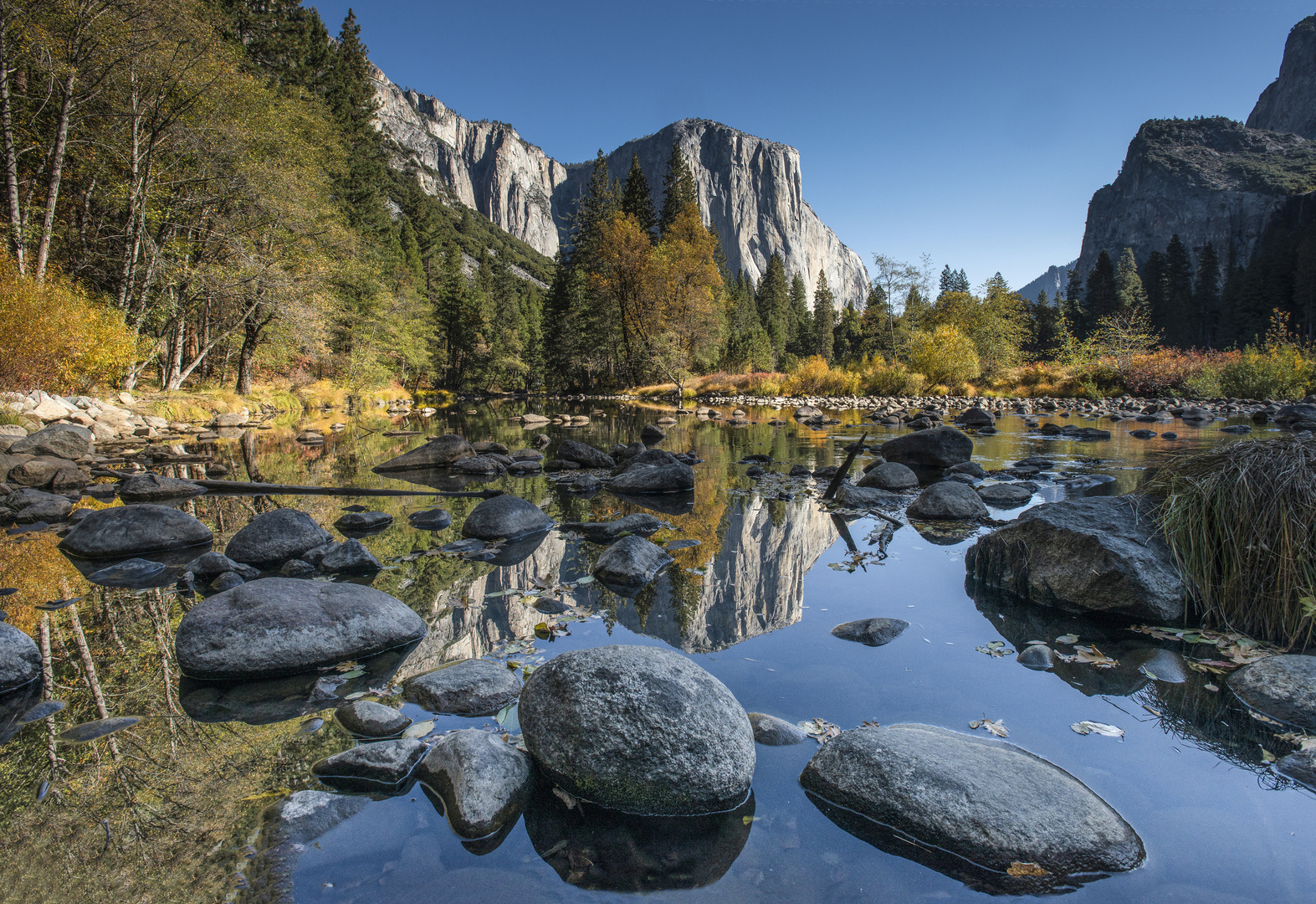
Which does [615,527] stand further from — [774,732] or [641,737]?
[641,737]

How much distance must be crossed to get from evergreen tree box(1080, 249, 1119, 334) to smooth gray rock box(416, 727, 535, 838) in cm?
7575

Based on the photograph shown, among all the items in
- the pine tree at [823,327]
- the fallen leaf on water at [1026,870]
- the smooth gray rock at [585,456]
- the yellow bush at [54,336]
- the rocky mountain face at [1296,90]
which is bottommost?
the fallen leaf on water at [1026,870]

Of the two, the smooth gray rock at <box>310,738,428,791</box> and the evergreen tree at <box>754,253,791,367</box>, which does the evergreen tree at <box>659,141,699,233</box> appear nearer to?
the evergreen tree at <box>754,253,791,367</box>

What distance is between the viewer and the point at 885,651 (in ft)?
11.6

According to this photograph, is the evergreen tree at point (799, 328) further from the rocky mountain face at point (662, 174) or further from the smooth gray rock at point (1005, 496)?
the rocky mountain face at point (662, 174)

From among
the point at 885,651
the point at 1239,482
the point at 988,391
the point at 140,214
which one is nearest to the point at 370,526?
the point at 885,651

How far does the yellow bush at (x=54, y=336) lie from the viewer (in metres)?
12.3

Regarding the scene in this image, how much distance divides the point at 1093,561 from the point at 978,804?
104 inches

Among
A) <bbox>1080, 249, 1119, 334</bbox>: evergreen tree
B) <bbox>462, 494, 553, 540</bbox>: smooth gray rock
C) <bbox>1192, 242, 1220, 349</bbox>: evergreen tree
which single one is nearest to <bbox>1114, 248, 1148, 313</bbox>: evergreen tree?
<bbox>1080, 249, 1119, 334</bbox>: evergreen tree

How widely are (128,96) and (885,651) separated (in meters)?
23.1

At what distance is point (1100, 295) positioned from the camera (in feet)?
212

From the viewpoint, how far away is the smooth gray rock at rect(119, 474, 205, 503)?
7.79 metres

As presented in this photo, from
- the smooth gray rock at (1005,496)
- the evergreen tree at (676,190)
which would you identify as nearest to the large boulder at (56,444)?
the smooth gray rock at (1005,496)

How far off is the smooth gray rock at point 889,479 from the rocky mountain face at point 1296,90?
180164mm
